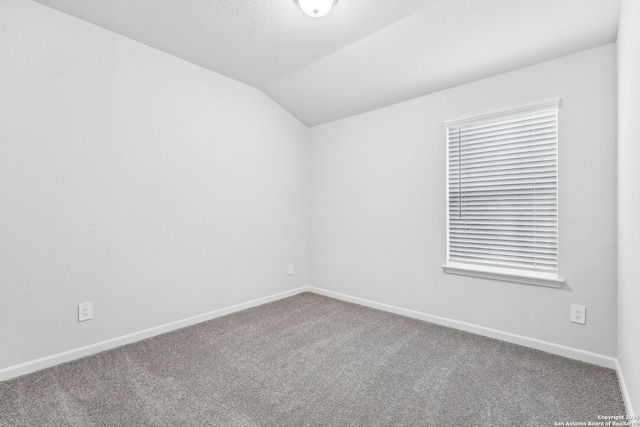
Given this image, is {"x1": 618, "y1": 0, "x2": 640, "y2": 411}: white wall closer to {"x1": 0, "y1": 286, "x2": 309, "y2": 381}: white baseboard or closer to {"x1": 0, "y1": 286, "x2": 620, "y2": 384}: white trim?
{"x1": 0, "y1": 286, "x2": 620, "y2": 384}: white trim

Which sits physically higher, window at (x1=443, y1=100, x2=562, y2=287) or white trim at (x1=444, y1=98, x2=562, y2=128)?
white trim at (x1=444, y1=98, x2=562, y2=128)

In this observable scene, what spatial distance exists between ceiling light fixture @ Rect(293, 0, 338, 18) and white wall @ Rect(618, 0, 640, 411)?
1.52m

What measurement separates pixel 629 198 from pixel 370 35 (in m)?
1.90

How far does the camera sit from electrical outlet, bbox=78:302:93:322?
215 cm

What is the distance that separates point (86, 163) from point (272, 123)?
1.88 metres

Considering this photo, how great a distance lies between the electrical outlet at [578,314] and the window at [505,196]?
18cm

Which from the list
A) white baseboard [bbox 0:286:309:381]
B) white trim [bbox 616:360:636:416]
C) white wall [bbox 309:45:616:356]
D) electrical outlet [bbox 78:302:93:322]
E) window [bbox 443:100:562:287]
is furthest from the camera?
window [bbox 443:100:562:287]

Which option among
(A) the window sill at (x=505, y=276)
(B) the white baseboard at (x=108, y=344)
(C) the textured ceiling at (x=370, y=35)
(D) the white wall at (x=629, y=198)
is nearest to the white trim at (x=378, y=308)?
(B) the white baseboard at (x=108, y=344)

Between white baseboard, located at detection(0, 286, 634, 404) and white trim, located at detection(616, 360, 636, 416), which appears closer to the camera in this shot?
white trim, located at detection(616, 360, 636, 416)

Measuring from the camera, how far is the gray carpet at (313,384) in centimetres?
153

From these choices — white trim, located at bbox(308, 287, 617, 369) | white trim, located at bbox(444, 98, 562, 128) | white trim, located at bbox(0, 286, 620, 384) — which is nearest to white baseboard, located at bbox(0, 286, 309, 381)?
white trim, located at bbox(0, 286, 620, 384)

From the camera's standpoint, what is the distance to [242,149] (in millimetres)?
3221

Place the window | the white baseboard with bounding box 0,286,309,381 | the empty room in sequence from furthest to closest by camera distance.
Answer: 1. the window
2. the white baseboard with bounding box 0,286,309,381
3. the empty room

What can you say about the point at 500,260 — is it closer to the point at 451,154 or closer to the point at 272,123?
the point at 451,154
